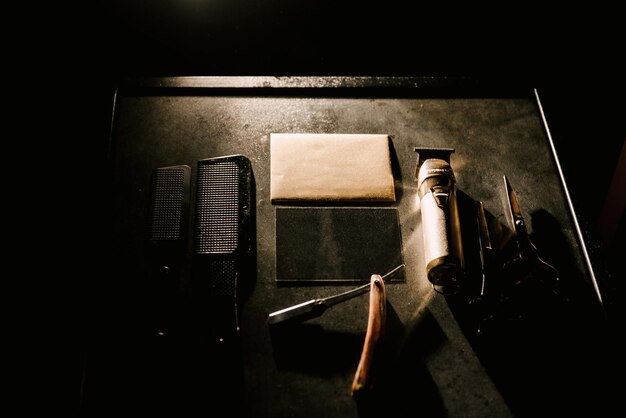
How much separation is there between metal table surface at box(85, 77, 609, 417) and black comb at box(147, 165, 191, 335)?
32 mm

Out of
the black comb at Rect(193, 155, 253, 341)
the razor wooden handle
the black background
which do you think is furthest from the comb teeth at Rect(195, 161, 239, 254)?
the black background

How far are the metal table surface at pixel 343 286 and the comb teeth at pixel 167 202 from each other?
0.11 feet

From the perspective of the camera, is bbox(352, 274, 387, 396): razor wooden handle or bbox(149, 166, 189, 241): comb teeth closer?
bbox(352, 274, 387, 396): razor wooden handle

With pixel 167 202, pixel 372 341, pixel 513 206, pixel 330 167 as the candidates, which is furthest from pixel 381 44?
pixel 372 341

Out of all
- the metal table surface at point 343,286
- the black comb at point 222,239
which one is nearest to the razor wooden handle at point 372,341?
the metal table surface at point 343,286

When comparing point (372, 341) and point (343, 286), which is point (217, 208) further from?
point (372, 341)

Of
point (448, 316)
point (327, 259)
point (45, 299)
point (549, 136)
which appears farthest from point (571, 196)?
point (45, 299)

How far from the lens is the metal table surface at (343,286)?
1.00 metres

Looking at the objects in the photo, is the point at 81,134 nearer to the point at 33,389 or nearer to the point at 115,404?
the point at 33,389

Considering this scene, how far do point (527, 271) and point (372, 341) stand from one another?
0.36 m

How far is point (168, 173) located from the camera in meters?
1.22

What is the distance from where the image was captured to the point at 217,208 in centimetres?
117

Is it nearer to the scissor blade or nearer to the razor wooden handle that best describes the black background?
the scissor blade

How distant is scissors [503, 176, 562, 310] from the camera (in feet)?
3.45
